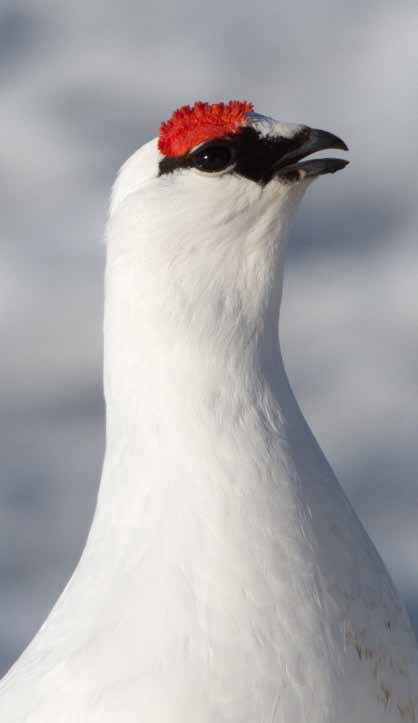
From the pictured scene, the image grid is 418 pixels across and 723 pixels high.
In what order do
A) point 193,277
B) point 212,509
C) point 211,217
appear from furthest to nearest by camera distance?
point 211,217 < point 193,277 < point 212,509

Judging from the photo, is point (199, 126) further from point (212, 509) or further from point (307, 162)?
point (212, 509)

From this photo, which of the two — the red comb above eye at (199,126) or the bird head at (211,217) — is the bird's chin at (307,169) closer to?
the bird head at (211,217)

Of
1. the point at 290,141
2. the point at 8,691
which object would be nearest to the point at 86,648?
the point at 8,691

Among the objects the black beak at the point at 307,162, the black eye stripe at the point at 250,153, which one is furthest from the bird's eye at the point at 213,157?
the black beak at the point at 307,162

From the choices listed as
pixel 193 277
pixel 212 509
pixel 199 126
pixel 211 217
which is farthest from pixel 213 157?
pixel 212 509

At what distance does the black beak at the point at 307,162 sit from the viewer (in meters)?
4.33

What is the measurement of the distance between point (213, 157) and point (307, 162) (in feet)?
1.04

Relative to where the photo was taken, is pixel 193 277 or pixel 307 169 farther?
pixel 307 169

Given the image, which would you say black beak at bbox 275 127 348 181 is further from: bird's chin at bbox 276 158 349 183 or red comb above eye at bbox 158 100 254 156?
red comb above eye at bbox 158 100 254 156

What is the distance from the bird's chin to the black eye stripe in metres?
0.04

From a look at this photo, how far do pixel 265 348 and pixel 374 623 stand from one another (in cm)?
91

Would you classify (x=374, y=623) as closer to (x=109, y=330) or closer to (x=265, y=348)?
(x=265, y=348)

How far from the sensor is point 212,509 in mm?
3809

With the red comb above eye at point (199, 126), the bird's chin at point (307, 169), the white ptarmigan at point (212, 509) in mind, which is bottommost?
the white ptarmigan at point (212, 509)
